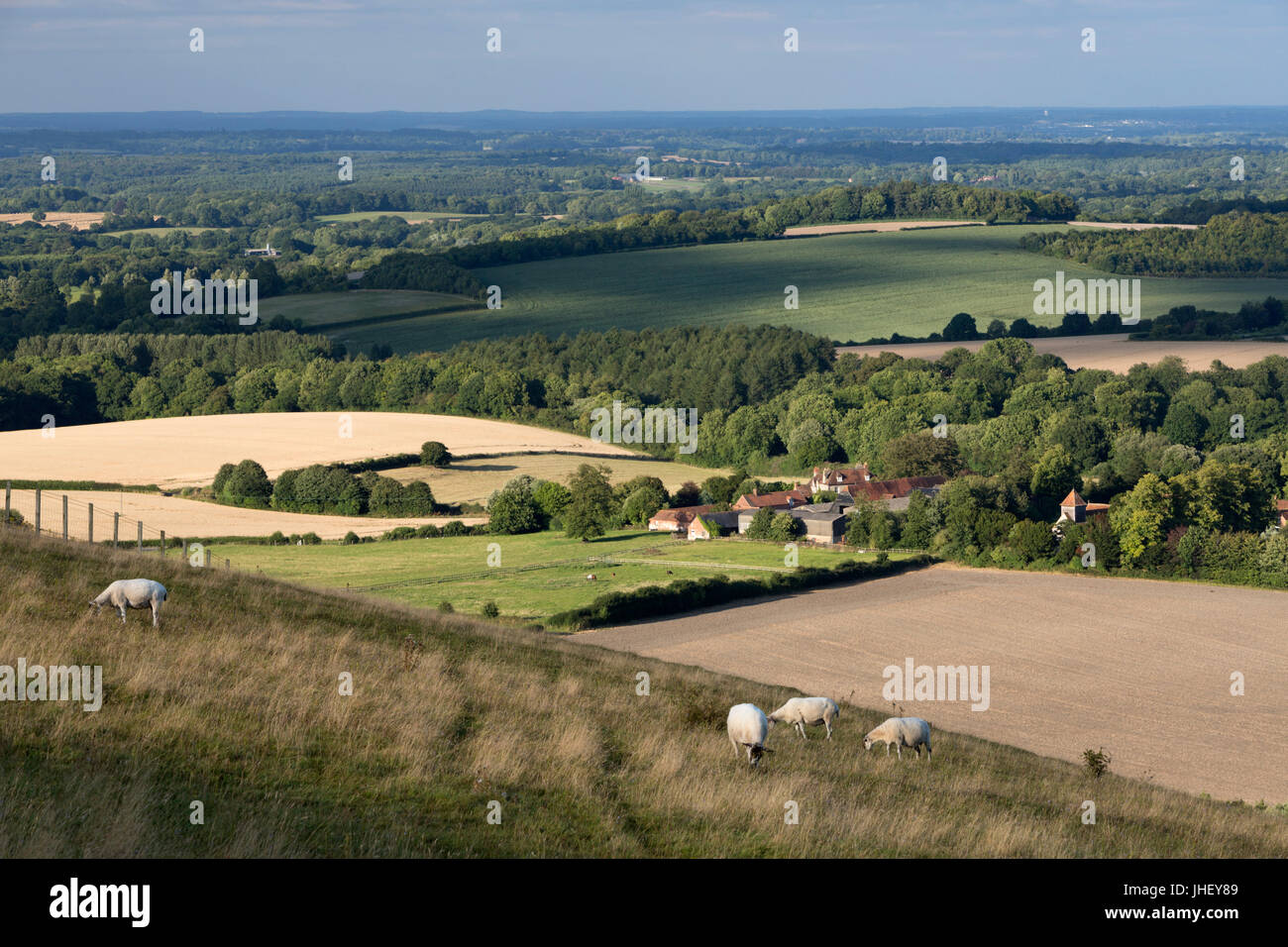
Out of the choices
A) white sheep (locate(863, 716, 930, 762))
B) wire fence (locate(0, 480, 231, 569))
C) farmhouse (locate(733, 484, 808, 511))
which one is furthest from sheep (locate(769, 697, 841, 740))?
farmhouse (locate(733, 484, 808, 511))

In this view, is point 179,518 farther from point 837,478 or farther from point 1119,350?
point 1119,350

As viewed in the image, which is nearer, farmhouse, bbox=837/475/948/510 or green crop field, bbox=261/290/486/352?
farmhouse, bbox=837/475/948/510

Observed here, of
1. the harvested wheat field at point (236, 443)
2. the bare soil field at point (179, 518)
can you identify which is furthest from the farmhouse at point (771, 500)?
the harvested wheat field at point (236, 443)

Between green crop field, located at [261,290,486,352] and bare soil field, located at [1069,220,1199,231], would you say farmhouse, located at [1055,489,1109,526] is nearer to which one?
green crop field, located at [261,290,486,352]

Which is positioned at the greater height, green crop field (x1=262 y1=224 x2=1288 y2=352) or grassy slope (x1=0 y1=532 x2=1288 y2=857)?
green crop field (x1=262 y1=224 x2=1288 y2=352)

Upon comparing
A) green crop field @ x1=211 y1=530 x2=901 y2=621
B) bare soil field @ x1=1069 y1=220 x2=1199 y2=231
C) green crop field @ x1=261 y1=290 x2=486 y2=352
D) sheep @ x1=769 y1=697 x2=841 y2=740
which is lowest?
green crop field @ x1=211 y1=530 x2=901 y2=621

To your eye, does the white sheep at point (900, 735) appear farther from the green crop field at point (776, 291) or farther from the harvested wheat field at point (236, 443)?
the green crop field at point (776, 291)

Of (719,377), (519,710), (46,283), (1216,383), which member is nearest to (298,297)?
(46,283)
